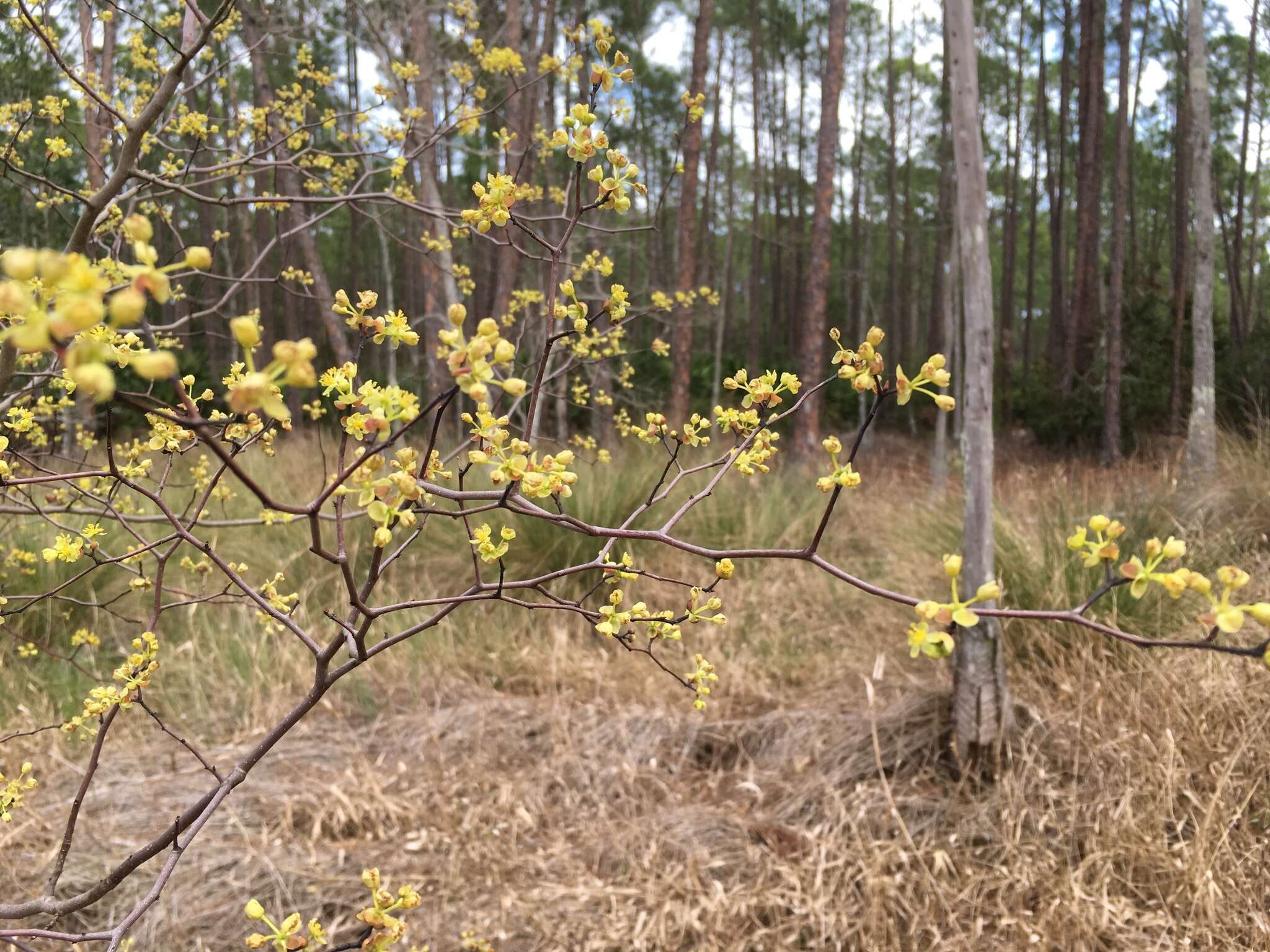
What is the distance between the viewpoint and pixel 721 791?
2873mm

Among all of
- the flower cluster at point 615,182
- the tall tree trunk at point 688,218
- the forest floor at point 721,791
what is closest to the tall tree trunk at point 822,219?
the tall tree trunk at point 688,218

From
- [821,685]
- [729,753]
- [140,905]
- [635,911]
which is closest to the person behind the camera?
[140,905]

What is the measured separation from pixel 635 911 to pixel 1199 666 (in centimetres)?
205

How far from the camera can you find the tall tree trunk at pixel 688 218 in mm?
8141

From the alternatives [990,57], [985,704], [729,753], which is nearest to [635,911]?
[729,753]

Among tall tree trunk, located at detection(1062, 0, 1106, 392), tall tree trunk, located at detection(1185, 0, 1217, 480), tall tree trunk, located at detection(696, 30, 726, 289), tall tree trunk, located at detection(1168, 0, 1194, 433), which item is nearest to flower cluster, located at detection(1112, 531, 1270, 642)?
tall tree trunk, located at detection(1185, 0, 1217, 480)

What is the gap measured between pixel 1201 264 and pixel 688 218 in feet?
15.8

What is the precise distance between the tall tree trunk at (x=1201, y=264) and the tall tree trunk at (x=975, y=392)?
3996 mm

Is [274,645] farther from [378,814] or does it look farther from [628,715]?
[628,715]

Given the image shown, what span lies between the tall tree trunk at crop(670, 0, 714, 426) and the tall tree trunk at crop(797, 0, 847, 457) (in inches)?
48.1

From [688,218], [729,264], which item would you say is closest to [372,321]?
[688,218]

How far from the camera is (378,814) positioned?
2.71 meters

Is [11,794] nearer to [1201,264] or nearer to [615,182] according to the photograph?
[615,182]

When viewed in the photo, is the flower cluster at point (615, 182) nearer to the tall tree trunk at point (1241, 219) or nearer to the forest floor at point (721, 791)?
the forest floor at point (721, 791)
